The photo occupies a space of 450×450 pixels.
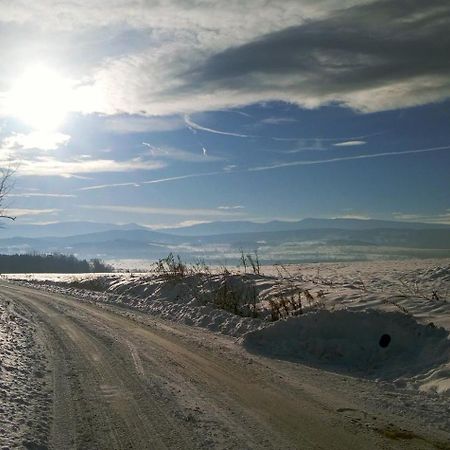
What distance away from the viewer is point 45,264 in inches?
3738

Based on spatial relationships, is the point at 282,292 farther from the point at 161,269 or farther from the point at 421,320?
the point at 161,269

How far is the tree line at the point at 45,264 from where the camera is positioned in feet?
294

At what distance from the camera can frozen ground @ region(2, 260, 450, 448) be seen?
794 cm

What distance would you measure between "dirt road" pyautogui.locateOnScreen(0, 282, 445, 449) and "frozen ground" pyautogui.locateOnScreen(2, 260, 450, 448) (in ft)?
0.90

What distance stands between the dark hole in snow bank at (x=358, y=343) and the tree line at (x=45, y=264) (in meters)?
77.8

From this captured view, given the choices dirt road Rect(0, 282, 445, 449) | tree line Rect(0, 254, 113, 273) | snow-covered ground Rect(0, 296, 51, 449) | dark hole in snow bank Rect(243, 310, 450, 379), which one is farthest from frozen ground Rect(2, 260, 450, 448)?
tree line Rect(0, 254, 113, 273)

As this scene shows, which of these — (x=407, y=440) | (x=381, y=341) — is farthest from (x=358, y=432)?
(x=381, y=341)

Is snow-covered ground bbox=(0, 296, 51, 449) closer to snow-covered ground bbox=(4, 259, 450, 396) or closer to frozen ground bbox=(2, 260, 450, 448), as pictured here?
frozen ground bbox=(2, 260, 450, 448)

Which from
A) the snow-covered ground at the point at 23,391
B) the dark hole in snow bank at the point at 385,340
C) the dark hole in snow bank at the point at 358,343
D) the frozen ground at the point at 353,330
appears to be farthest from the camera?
the dark hole in snow bank at the point at 385,340

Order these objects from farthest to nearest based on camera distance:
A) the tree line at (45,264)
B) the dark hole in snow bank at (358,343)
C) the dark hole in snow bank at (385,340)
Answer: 1. the tree line at (45,264)
2. the dark hole in snow bank at (385,340)
3. the dark hole in snow bank at (358,343)

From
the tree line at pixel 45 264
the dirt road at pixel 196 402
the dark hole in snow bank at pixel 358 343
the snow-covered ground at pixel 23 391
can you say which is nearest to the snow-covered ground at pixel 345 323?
the dark hole in snow bank at pixel 358 343

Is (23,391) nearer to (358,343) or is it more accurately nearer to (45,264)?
(358,343)

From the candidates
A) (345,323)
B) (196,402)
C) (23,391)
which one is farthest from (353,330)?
(23,391)

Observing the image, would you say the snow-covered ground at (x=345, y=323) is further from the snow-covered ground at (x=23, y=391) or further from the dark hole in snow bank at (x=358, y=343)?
the snow-covered ground at (x=23, y=391)
